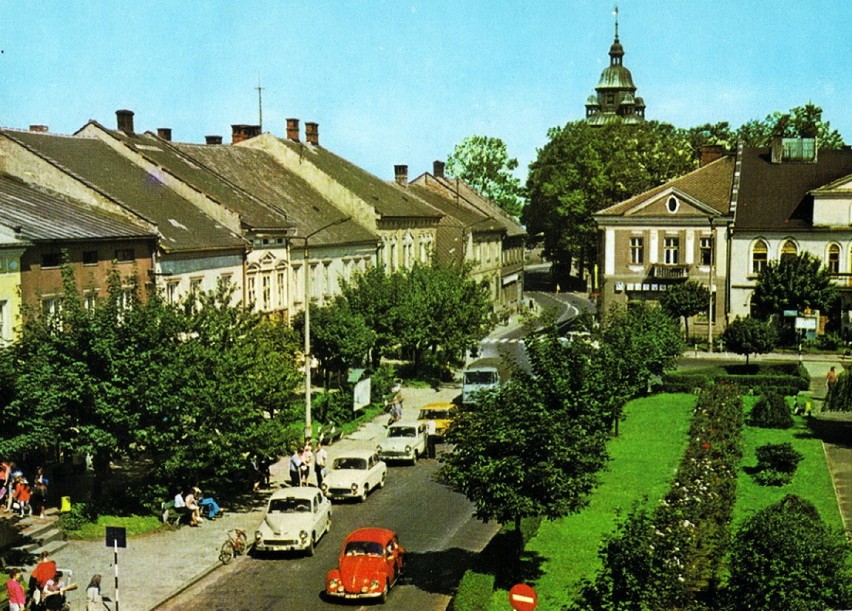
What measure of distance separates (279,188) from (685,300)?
25.4 m

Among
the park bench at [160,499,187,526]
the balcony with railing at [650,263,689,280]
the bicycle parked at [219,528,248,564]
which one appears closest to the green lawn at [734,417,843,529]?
the bicycle parked at [219,528,248,564]

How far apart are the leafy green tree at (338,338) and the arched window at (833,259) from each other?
1298 inches

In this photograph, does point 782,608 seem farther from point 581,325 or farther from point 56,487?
point 56,487

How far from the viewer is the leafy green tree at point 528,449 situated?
2639 cm

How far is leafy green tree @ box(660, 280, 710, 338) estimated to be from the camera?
69688 mm

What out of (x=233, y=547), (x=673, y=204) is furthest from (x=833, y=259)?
(x=233, y=547)

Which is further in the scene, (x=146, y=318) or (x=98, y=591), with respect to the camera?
(x=146, y=318)

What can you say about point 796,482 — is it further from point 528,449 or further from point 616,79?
point 616,79

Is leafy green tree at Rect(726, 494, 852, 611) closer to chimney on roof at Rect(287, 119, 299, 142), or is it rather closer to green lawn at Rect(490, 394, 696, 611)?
green lawn at Rect(490, 394, 696, 611)

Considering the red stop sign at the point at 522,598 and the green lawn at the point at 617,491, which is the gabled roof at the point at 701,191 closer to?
the green lawn at the point at 617,491

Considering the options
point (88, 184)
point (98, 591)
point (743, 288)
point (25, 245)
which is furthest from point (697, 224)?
point (98, 591)

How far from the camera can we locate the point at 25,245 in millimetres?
37438

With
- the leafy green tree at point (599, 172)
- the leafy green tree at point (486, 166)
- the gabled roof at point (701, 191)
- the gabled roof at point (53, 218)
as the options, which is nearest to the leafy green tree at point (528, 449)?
the gabled roof at point (53, 218)

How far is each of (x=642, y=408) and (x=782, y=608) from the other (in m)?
32.0
